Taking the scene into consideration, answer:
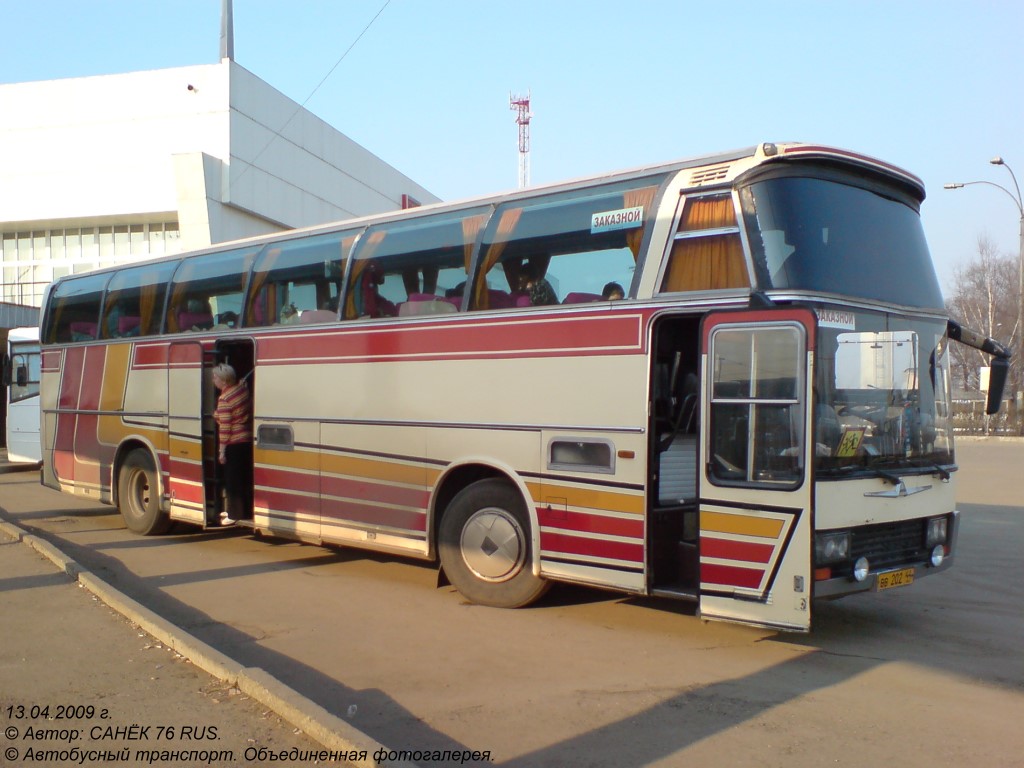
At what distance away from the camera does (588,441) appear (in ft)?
24.9

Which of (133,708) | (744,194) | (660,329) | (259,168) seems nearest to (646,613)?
(660,329)

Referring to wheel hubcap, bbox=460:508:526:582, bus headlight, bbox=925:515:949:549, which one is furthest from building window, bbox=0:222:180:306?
bus headlight, bbox=925:515:949:549

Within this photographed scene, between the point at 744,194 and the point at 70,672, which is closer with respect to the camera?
the point at 70,672

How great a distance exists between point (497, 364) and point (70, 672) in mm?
3931

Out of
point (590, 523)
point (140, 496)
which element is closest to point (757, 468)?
point (590, 523)

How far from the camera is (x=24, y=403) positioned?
75.4 feet

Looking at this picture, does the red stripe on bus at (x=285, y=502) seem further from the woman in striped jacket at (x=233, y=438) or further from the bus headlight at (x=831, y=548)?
the bus headlight at (x=831, y=548)

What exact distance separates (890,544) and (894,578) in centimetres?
24

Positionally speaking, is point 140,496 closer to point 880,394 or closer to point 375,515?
point 375,515

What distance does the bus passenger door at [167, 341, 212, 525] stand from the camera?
11.6m

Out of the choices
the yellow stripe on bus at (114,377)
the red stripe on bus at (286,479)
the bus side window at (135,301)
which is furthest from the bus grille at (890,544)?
the yellow stripe on bus at (114,377)

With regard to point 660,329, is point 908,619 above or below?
below

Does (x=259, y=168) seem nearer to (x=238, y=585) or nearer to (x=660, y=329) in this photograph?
(x=238, y=585)

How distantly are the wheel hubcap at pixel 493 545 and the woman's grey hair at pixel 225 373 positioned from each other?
419 cm
